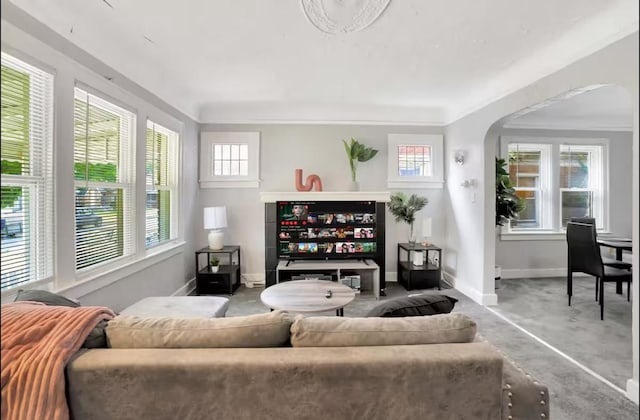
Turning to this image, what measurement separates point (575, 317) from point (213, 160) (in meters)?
4.56

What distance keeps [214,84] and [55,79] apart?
1689 millimetres

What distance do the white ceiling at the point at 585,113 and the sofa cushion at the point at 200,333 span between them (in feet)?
10.8

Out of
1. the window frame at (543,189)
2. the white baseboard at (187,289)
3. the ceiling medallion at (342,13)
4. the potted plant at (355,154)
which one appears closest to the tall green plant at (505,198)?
the window frame at (543,189)

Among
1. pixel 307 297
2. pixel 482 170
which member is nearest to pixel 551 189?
pixel 482 170

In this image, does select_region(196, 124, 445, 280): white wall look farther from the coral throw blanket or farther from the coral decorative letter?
the coral throw blanket

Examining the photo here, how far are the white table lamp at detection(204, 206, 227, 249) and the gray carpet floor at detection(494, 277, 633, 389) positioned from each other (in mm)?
3380

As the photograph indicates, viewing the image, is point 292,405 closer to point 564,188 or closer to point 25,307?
point 25,307

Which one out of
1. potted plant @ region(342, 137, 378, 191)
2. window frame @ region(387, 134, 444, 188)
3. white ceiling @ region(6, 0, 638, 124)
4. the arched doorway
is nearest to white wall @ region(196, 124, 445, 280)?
potted plant @ region(342, 137, 378, 191)

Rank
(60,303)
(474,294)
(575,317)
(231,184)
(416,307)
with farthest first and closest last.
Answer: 1. (231,184)
2. (474,294)
3. (575,317)
4. (60,303)
5. (416,307)

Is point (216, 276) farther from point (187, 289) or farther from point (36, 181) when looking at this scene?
point (36, 181)

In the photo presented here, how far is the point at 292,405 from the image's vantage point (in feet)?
3.60

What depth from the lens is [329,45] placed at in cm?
249

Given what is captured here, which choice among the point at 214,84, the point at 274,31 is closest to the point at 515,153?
the point at 274,31

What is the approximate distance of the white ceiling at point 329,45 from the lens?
196 cm
